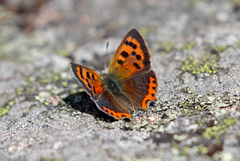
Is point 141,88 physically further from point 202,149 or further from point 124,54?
point 202,149

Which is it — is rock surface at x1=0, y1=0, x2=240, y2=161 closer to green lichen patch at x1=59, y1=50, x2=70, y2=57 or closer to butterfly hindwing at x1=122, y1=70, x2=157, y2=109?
green lichen patch at x1=59, y1=50, x2=70, y2=57

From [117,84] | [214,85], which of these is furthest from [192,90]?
[117,84]

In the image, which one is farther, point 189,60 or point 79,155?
point 189,60

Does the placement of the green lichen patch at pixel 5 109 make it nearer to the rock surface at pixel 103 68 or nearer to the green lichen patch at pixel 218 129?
the rock surface at pixel 103 68

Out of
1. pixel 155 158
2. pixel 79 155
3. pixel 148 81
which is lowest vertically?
pixel 155 158

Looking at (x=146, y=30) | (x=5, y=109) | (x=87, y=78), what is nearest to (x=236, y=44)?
(x=146, y=30)

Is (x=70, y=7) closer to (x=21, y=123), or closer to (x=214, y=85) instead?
(x=21, y=123)
